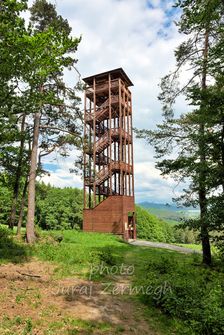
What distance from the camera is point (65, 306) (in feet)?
23.3

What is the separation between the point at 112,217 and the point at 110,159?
5575 millimetres

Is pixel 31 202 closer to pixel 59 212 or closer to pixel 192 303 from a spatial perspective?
pixel 192 303

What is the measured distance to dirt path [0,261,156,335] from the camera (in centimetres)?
586

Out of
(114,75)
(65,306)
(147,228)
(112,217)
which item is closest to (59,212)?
(147,228)

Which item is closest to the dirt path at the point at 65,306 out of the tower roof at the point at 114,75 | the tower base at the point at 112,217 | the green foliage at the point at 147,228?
the tower base at the point at 112,217

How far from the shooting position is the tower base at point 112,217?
25.4 metres

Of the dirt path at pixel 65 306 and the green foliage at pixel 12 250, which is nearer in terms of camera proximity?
the dirt path at pixel 65 306

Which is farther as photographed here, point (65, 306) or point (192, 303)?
point (65, 306)

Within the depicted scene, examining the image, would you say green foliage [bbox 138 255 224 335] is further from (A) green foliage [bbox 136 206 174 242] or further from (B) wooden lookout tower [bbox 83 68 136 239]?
(A) green foliage [bbox 136 206 174 242]

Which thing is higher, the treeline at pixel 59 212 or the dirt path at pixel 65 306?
the treeline at pixel 59 212

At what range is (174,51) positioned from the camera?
14234 mm

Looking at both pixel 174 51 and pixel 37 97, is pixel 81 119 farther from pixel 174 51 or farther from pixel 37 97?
pixel 37 97

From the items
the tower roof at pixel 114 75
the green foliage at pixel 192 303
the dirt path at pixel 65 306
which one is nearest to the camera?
the green foliage at pixel 192 303

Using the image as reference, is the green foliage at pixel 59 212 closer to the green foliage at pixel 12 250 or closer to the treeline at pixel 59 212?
the treeline at pixel 59 212
